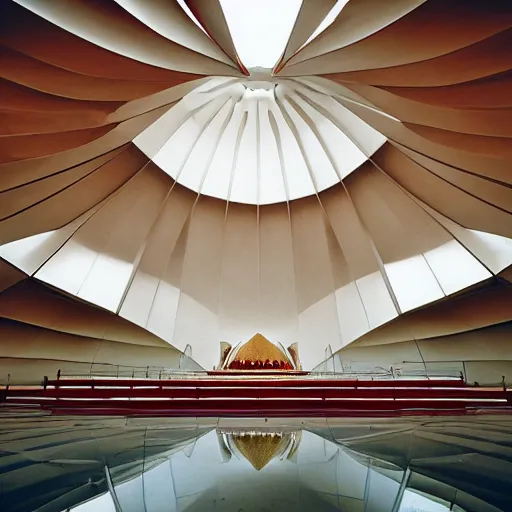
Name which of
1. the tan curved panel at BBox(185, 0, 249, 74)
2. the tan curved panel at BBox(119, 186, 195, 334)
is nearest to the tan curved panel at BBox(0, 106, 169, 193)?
the tan curved panel at BBox(185, 0, 249, 74)

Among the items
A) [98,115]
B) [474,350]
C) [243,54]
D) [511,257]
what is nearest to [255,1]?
[243,54]

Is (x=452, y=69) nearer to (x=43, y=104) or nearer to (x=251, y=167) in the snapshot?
(x=43, y=104)

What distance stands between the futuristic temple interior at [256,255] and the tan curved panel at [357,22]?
45 mm

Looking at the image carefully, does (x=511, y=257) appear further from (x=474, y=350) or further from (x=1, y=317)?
(x=1, y=317)

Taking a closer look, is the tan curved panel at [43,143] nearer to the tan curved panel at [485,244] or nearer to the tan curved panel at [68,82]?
the tan curved panel at [68,82]

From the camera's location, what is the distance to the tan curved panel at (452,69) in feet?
28.0

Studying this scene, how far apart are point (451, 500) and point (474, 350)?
17.8 metres

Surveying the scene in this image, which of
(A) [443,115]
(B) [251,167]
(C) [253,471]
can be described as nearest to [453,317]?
(A) [443,115]

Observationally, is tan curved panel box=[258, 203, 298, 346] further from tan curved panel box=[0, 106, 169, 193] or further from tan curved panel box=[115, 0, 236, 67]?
tan curved panel box=[115, 0, 236, 67]

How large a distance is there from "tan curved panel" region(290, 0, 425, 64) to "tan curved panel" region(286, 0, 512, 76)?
4.7 inches

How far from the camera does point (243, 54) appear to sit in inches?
553

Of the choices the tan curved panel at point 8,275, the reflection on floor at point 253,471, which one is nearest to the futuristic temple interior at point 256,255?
the reflection on floor at point 253,471

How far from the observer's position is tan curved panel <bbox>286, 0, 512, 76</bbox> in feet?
26.2

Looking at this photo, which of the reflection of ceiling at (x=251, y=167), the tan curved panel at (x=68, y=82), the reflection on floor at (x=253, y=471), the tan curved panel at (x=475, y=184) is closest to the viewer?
the reflection on floor at (x=253, y=471)
